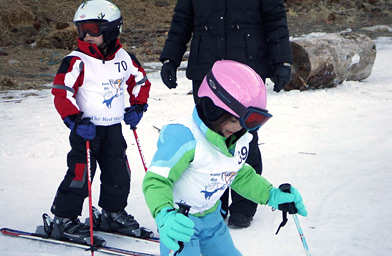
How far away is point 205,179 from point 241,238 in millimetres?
1481

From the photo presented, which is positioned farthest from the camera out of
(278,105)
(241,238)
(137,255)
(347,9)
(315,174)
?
(347,9)

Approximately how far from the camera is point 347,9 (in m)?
19.2

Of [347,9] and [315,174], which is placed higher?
[315,174]

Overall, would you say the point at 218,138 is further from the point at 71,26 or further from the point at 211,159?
the point at 71,26

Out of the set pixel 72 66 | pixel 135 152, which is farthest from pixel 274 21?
pixel 135 152

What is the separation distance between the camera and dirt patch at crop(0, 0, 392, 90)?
12266 mm

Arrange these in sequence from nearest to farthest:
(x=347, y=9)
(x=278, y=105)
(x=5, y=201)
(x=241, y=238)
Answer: (x=241, y=238)
(x=5, y=201)
(x=278, y=105)
(x=347, y=9)

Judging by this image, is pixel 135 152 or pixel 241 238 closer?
pixel 241 238

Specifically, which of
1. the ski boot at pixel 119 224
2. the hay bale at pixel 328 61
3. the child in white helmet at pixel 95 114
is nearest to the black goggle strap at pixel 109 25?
the child in white helmet at pixel 95 114

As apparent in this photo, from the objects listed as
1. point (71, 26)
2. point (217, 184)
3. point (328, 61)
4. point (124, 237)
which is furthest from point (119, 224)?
point (71, 26)

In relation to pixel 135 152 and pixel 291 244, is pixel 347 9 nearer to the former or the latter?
pixel 135 152

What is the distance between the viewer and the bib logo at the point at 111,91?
4.05m

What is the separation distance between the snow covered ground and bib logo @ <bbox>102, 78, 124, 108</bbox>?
38.9 inches

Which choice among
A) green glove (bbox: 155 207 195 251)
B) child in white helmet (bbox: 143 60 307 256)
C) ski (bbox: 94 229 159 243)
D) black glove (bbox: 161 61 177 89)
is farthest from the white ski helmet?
green glove (bbox: 155 207 195 251)
